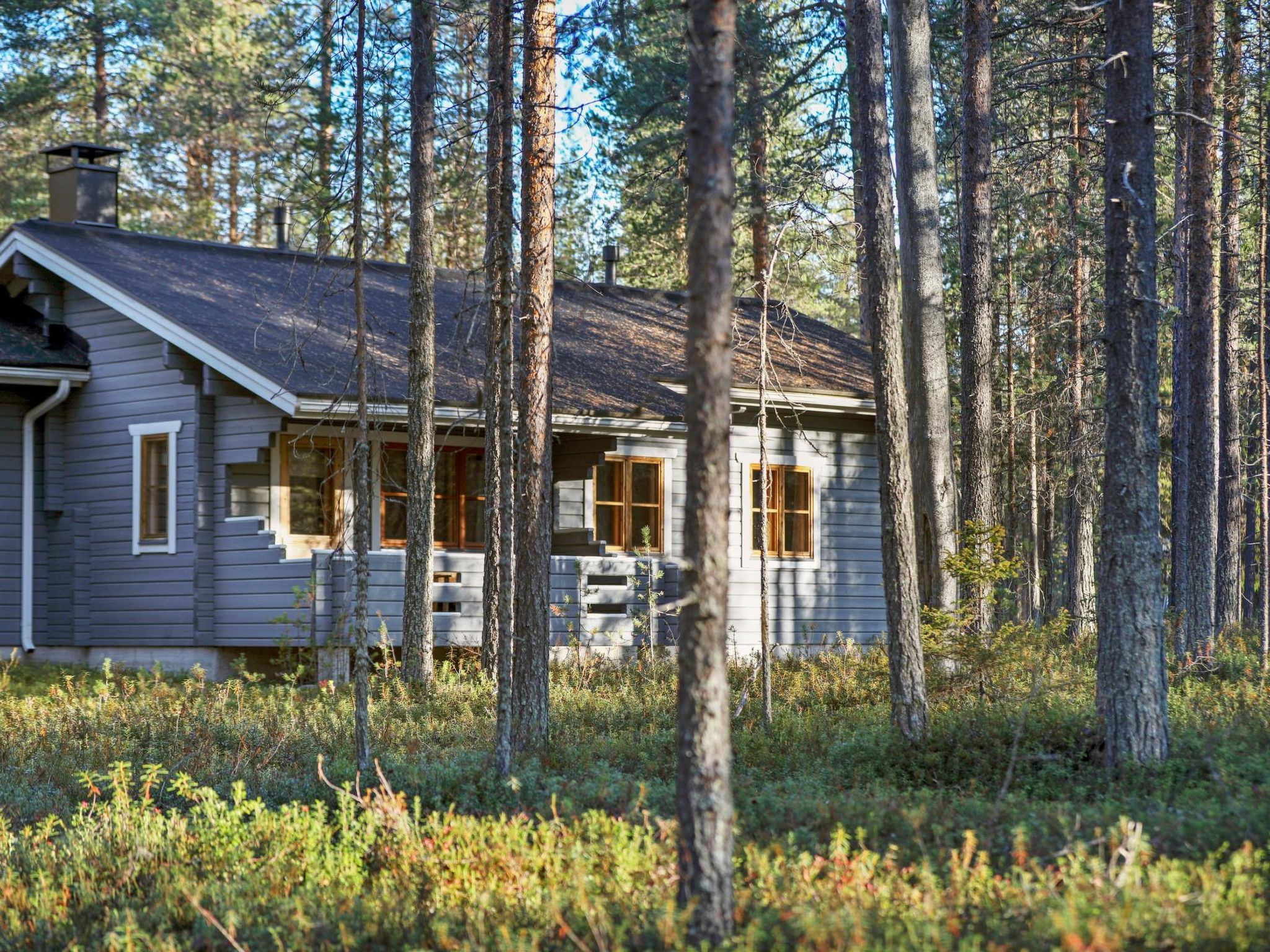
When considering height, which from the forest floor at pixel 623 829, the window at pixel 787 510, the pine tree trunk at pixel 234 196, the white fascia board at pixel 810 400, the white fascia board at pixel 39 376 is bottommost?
the forest floor at pixel 623 829

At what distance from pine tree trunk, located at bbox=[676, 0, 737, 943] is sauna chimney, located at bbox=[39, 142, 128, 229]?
59.5 ft

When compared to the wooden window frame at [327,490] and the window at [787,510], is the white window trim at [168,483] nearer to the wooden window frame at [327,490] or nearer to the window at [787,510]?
the wooden window frame at [327,490]

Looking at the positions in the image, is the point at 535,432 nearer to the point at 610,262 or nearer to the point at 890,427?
the point at 890,427

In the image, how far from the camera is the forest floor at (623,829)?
563cm

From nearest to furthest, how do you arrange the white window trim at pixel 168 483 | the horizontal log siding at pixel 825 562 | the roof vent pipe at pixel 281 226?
1. the white window trim at pixel 168 483
2. the horizontal log siding at pixel 825 562
3. the roof vent pipe at pixel 281 226

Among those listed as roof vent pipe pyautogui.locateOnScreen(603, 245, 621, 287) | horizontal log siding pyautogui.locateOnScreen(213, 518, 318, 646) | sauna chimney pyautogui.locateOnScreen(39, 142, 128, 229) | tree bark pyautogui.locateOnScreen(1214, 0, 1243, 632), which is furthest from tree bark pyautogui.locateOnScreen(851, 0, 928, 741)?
sauna chimney pyautogui.locateOnScreen(39, 142, 128, 229)

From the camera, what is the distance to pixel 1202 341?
17.4 metres

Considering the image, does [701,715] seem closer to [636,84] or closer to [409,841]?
[409,841]

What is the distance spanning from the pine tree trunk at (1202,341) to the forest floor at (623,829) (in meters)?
4.71

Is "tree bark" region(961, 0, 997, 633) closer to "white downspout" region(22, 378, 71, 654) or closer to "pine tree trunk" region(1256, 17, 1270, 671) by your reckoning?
"pine tree trunk" region(1256, 17, 1270, 671)

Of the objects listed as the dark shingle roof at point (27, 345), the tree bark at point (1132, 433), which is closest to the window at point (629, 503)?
the dark shingle roof at point (27, 345)

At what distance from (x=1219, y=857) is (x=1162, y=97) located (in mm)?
16194

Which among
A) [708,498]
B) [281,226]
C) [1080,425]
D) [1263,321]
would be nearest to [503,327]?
[708,498]

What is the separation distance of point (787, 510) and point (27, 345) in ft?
37.4
